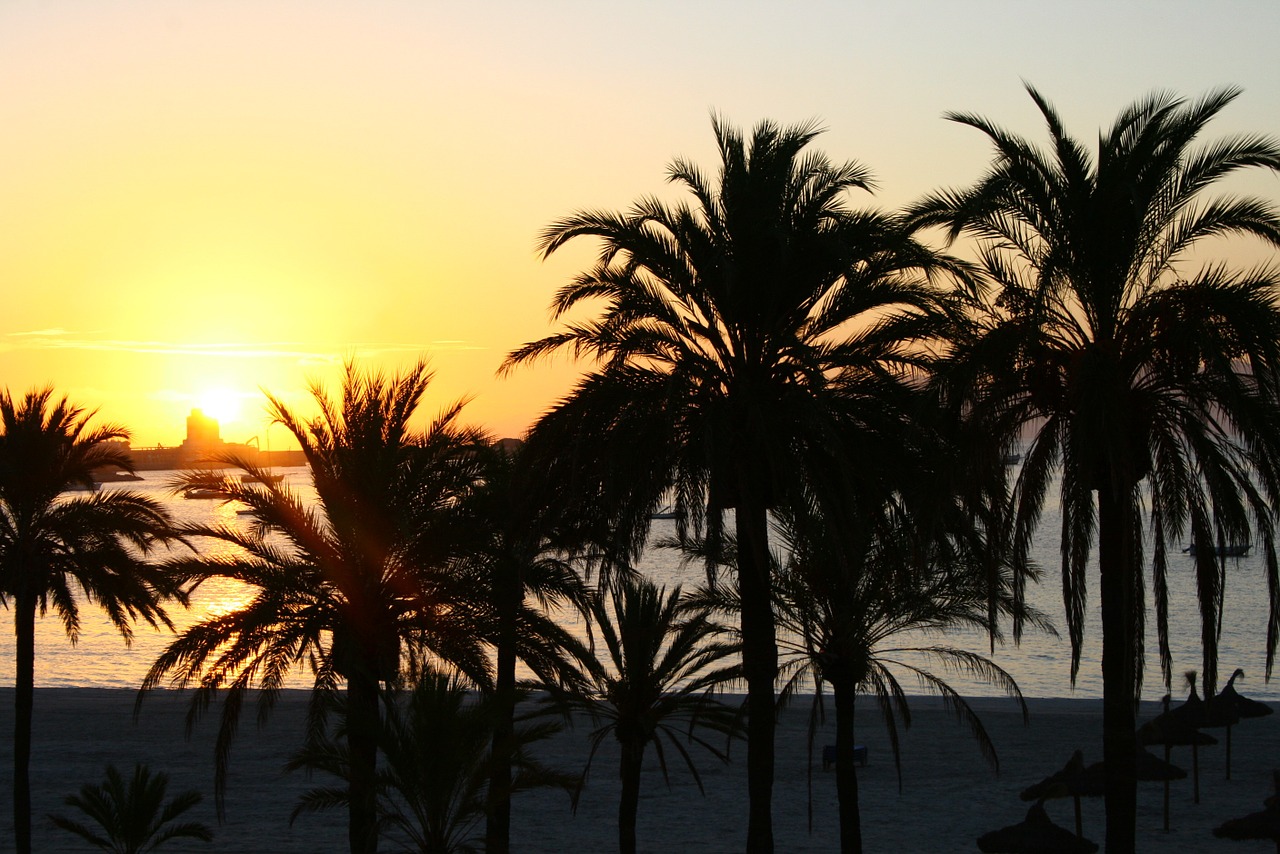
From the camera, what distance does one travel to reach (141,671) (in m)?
60.4

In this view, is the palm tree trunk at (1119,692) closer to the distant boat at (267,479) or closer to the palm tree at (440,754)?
the palm tree at (440,754)

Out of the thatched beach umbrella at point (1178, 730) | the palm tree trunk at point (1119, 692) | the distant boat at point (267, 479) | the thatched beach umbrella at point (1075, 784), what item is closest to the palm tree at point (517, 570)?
the distant boat at point (267, 479)

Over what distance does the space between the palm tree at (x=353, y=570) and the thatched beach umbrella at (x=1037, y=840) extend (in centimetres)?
777

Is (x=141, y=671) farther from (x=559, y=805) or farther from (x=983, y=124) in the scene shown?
(x=983, y=124)

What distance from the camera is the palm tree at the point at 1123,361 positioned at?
42.9 ft

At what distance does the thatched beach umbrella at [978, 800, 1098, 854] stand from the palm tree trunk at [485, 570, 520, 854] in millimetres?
7051

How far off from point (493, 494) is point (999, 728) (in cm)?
2381

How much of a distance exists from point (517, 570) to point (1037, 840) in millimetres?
8261

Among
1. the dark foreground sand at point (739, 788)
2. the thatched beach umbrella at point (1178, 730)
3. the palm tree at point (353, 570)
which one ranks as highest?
the palm tree at point (353, 570)

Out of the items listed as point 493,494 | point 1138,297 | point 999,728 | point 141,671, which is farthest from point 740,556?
point 141,671

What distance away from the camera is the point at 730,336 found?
53.2 ft

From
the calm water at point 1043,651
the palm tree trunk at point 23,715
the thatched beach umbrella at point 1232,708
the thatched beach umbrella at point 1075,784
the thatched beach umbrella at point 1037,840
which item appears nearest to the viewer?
the thatched beach umbrella at point 1037,840

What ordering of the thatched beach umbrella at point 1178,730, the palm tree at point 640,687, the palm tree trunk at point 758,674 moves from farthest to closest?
the thatched beach umbrella at point 1178,730 < the palm tree at point 640,687 < the palm tree trunk at point 758,674

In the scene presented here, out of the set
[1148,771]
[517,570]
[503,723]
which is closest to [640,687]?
[517,570]
